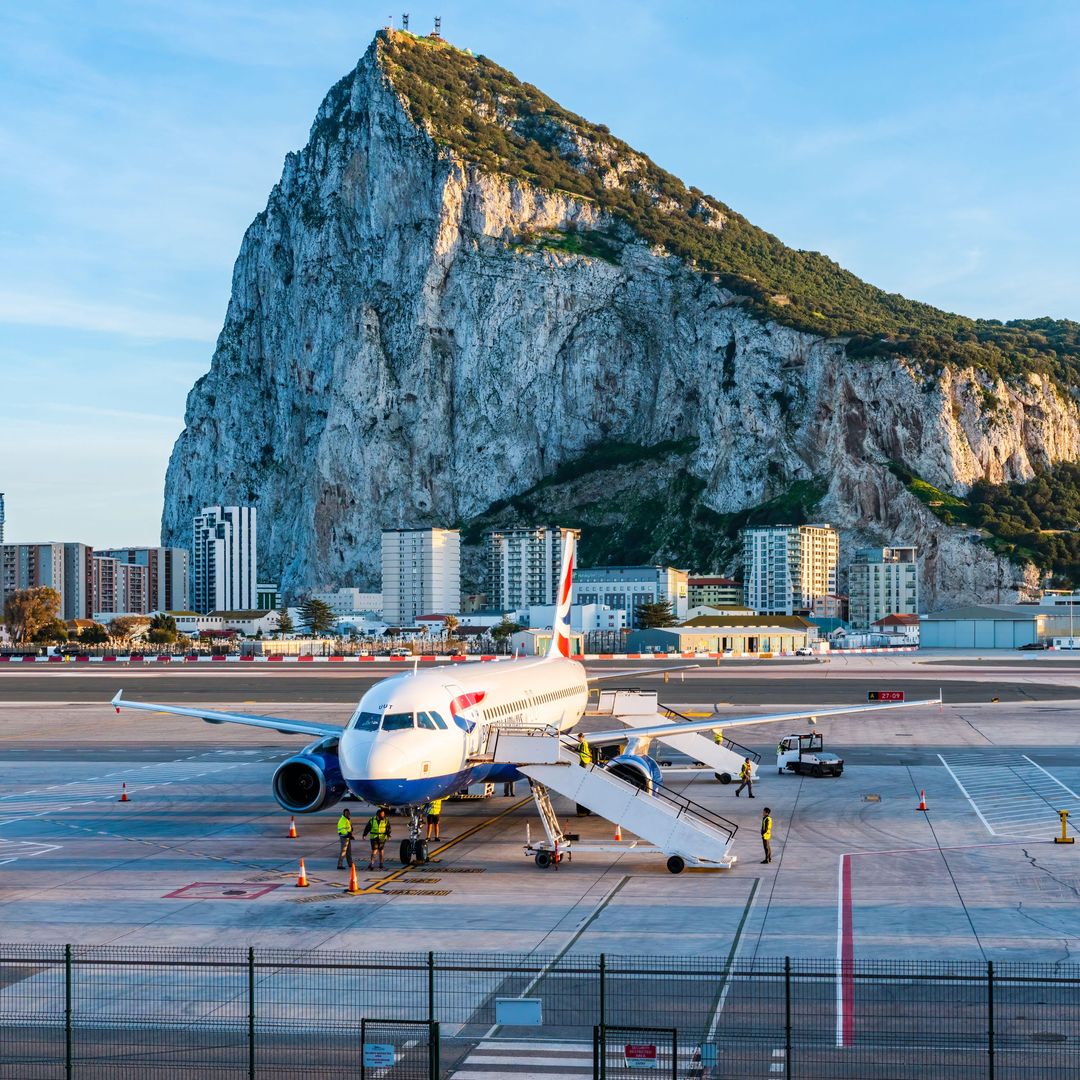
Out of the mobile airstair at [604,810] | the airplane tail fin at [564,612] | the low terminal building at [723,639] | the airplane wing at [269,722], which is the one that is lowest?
the low terminal building at [723,639]

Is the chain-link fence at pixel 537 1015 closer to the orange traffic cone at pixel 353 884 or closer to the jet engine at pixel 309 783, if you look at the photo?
the orange traffic cone at pixel 353 884

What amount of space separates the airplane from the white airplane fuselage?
0.02 metres

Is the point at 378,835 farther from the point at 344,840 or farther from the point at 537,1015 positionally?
the point at 537,1015

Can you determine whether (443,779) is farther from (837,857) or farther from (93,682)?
(93,682)

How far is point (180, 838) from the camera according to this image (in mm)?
34750

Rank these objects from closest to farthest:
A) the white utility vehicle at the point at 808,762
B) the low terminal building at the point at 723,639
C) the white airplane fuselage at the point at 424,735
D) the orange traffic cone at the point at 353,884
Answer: the orange traffic cone at the point at 353,884
the white airplane fuselage at the point at 424,735
the white utility vehicle at the point at 808,762
the low terminal building at the point at 723,639

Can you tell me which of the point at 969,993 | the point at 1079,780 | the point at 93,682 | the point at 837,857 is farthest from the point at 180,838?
the point at 93,682

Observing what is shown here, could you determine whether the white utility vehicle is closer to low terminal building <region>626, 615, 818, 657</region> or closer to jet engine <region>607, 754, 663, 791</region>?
jet engine <region>607, 754, 663, 791</region>

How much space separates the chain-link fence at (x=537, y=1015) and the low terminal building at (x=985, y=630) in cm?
16064

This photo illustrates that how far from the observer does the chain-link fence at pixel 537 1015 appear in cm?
1647

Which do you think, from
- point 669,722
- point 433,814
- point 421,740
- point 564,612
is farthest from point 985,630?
point 421,740

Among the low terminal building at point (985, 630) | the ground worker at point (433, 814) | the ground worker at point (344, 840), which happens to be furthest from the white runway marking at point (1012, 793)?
the low terminal building at point (985, 630)

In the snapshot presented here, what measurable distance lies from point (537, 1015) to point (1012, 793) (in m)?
29.4

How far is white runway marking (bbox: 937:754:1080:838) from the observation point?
1406 inches
